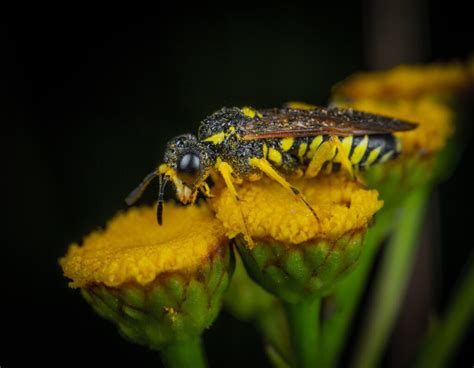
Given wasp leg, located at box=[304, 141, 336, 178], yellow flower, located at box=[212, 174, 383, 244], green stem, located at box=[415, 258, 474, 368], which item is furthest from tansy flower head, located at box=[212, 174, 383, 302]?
green stem, located at box=[415, 258, 474, 368]

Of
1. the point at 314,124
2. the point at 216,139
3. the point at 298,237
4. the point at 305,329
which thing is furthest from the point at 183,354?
the point at 314,124

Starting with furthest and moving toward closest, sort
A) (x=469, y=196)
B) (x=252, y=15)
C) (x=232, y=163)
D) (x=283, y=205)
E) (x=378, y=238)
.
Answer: (x=252, y=15) < (x=469, y=196) < (x=378, y=238) < (x=232, y=163) < (x=283, y=205)

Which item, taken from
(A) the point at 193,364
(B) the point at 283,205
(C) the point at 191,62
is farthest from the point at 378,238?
(C) the point at 191,62

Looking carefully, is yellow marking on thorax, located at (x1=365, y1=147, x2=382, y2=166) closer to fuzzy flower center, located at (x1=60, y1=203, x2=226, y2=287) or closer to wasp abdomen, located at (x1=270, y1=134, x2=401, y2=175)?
wasp abdomen, located at (x1=270, y1=134, x2=401, y2=175)

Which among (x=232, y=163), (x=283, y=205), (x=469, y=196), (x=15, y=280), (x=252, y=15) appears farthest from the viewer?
(x=252, y=15)

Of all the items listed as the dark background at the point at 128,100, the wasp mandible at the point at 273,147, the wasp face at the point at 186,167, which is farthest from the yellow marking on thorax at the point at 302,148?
the dark background at the point at 128,100

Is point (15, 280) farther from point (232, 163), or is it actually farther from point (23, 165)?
point (232, 163)

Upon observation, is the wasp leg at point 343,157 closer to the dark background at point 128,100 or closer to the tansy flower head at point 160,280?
the tansy flower head at point 160,280
